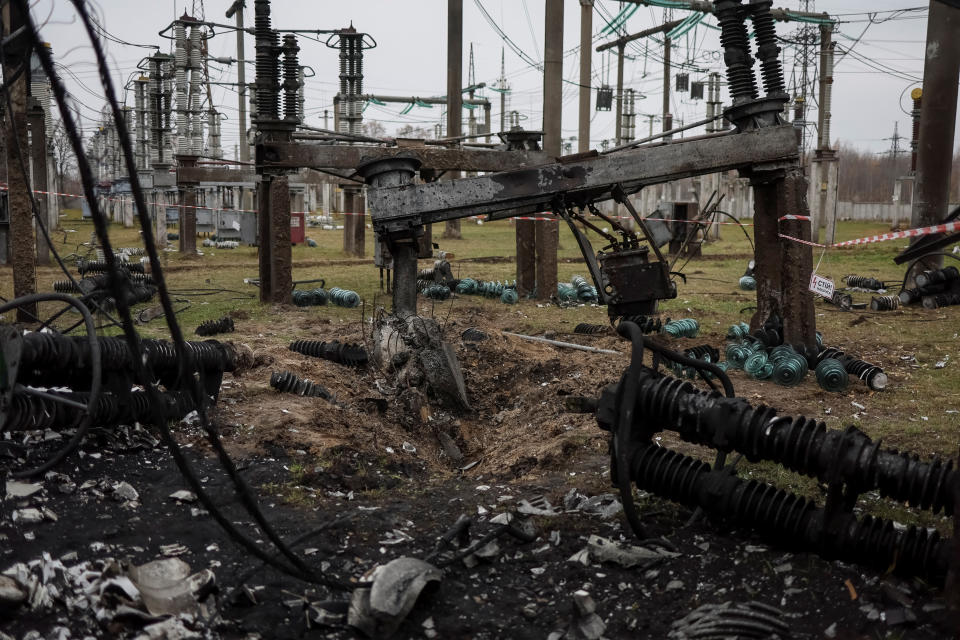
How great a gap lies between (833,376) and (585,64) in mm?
16362

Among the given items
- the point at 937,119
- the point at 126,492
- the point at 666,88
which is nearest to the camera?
the point at 126,492

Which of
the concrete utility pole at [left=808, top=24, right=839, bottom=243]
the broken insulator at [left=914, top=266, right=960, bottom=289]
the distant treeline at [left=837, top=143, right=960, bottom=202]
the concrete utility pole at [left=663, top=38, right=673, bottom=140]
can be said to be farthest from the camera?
the distant treeline at [left=837, top=143, right=960, bottom=202]

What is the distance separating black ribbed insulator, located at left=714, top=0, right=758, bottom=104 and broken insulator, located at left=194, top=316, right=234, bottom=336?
6423 millimetres

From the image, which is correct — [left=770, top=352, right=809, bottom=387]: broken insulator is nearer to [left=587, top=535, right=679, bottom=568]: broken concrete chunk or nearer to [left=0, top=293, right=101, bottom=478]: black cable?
[left=587, top=535, right=679, bottom=568]: broken concrete chunk

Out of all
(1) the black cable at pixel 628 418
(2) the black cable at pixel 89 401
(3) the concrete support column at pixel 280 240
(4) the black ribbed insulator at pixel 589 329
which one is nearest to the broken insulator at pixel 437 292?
(3) the concrete support column at pixel 280 240

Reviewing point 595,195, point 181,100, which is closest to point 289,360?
point 595,195

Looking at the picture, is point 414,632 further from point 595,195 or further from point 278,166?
point 278,166

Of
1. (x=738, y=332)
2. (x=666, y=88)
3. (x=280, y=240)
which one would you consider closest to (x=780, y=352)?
(x=738, y=332)

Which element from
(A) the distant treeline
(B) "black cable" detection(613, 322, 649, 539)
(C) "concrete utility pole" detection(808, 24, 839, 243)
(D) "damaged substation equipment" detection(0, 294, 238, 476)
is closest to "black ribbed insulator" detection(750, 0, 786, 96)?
(B) "black cable" detection(613, 322, 649, 539)

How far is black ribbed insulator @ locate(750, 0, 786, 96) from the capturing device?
311 inches

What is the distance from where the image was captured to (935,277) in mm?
13141

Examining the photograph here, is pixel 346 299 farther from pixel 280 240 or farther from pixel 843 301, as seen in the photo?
pixel 843 301

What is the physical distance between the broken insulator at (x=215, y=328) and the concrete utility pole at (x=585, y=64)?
44.5 feet

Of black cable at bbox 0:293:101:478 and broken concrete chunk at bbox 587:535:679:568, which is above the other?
black cable at bbox 0:293:101:478
